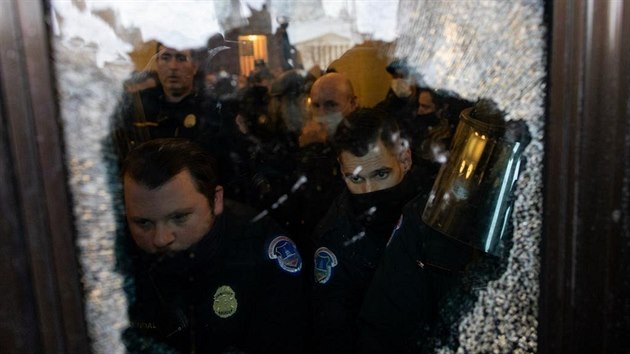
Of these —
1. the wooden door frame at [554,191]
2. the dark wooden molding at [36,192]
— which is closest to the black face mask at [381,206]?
the wooden door frame at [554,191]

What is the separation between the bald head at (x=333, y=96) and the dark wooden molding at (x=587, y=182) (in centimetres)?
56

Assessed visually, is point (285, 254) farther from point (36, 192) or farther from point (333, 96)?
point (36, 192)

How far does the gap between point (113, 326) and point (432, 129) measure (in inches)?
30.4

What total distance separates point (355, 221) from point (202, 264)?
0.39 metres

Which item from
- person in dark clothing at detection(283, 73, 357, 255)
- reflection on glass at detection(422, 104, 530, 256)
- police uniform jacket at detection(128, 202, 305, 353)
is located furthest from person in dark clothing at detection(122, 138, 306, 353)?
reflection on glass at detection(422, 104, 530, 256)

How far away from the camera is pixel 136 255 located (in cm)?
95

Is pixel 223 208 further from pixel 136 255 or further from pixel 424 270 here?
pixel 424 270

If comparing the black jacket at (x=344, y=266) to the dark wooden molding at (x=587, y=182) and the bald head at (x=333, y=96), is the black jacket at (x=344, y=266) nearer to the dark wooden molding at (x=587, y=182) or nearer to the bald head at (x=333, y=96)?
the bald head at (x=333, y=96)

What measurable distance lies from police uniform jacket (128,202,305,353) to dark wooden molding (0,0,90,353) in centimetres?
24

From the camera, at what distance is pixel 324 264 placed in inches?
52.4

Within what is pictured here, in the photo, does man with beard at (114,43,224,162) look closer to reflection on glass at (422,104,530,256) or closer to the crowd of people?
the crowd of people

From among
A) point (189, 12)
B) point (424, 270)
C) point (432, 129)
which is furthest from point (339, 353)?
point (189, 12)

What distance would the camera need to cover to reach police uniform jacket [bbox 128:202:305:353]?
108 centimetres

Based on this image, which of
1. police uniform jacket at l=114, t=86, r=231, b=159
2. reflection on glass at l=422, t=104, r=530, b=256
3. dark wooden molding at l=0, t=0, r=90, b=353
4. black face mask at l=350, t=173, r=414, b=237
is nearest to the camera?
dark wooden molding at l=0, t=0, r=90, b=353
